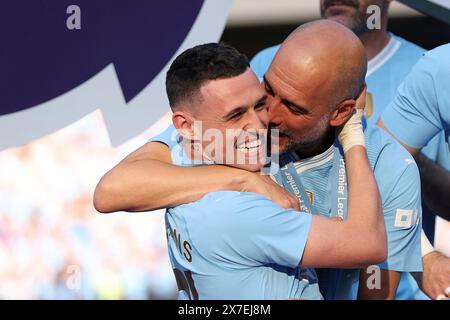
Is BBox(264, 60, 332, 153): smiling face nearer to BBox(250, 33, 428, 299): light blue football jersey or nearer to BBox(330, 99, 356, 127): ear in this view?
BBox(330, 99, 356, 127): ear

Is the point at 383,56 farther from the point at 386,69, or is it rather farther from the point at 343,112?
the point at 343,112

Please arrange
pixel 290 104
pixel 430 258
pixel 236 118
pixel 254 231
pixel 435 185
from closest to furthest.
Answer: pixel 254 231, pixel 236 118, pixel 290 104, pixel 430 258, pixel 435 185

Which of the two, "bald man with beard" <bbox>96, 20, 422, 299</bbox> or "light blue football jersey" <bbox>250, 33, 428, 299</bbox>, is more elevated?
"bald man with beard" <bbox>96, 20, 422, 299</bbox>

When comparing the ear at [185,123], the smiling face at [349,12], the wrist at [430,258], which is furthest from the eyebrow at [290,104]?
the smiling face at [349,12]

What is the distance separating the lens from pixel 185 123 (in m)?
1.90

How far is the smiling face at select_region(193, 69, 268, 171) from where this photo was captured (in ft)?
6.00

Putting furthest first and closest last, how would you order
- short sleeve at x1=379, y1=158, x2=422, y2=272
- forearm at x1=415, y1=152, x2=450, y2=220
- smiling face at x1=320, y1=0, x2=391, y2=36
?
smiling face at x1=320, y1=0, x2=391, y2=36, forearm at x1=415, y1=152, x2=450, y2=220, short sleeve at x1=379, y1=158, x2=422, y2=272

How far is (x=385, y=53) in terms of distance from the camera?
2959 mm

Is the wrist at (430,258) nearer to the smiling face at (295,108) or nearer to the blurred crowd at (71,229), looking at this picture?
the smiling face at (295,108)

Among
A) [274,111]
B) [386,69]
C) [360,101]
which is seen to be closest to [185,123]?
[274,111]

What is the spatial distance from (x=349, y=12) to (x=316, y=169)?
107 centimetres

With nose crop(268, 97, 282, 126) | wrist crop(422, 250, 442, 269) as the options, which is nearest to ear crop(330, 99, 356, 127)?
nose crop(268, 97, 282, 126)

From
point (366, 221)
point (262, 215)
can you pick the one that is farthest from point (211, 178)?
point (366, 221)
